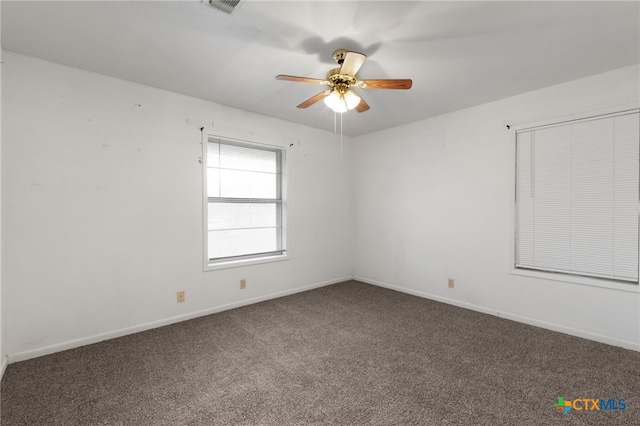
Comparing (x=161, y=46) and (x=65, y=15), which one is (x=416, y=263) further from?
(x=65, y=15)

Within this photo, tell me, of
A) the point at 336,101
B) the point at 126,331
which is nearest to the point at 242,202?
the point at 126,331

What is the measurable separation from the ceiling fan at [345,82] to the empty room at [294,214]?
0.7 inches

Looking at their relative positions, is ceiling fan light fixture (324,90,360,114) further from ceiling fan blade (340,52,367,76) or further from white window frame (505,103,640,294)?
white window frame (505,103,640,294)

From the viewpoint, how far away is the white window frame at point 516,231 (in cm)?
263

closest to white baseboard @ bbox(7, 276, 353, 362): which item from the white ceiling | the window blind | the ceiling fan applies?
the window blind

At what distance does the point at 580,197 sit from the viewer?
112 inches

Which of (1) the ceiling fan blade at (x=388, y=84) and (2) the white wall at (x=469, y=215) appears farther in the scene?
(2) the white wall at (x=469, y=215)

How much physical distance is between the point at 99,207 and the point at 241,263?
1.57 m

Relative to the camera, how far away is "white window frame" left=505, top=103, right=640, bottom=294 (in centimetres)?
263

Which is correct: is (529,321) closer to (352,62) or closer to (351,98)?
(351,98)

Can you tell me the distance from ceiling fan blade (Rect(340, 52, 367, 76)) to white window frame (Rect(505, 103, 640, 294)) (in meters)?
2.13

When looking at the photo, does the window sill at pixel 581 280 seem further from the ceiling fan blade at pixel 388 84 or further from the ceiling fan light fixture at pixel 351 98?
the ceiling fan light fixture at pixel 351 98

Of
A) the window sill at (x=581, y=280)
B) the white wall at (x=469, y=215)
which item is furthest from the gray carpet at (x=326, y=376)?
the window sill at (x=581, y=280)

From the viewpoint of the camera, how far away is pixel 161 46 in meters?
2.25
